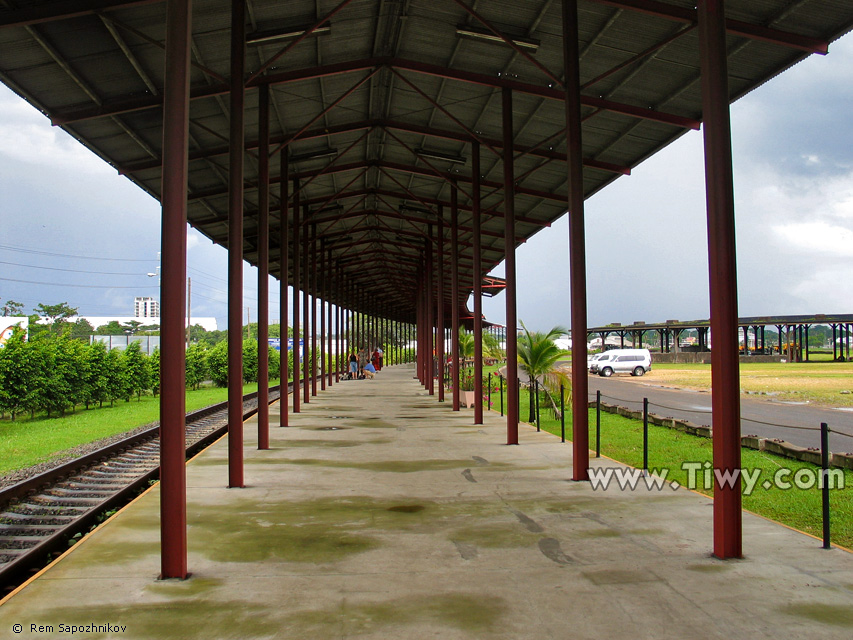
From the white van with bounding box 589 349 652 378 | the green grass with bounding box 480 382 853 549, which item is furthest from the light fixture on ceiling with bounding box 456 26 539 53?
the white van with bounding box 589 349 652 378

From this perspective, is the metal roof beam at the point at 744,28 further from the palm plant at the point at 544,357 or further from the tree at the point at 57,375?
the tree at the point at 57,375

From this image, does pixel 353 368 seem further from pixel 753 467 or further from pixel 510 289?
pixel 753 467

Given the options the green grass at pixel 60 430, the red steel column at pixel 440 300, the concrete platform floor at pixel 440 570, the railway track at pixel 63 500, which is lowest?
the green grass at pixel 60 430

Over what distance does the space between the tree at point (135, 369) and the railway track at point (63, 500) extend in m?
12.4

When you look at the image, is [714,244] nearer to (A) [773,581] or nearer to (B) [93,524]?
(A) [773,581]

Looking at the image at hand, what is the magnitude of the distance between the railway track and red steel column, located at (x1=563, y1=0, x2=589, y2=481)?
640cm

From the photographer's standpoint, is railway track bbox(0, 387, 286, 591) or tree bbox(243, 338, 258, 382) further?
tree bbox(243, 338, 258, 382)

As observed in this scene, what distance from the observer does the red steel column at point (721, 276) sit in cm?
549

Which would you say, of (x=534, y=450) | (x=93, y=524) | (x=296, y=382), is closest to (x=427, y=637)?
(x=93, y=524)

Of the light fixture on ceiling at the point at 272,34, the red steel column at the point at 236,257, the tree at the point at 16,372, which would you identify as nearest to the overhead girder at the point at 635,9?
the red steel column at the point at 236,257

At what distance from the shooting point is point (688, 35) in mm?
9734

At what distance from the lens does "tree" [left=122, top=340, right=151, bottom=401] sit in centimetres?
2450

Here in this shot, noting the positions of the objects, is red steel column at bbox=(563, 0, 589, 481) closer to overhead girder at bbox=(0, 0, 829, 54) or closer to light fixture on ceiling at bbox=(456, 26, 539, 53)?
overhead girder at bbox=(0, 0, 829, 54)

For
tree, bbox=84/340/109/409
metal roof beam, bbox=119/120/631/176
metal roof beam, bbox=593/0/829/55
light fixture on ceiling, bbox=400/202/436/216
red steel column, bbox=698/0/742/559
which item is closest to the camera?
red steel column, bbox=698/0/742/559
